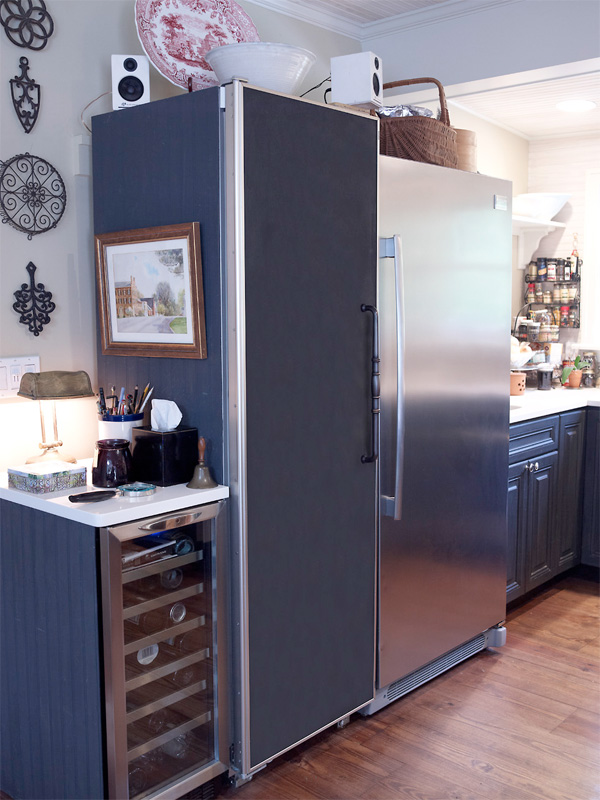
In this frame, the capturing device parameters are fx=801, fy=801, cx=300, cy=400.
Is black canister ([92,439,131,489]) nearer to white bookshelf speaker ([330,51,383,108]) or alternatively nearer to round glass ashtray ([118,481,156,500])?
round glass ashtray ([118,481,156,500])

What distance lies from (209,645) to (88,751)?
15.6 inches

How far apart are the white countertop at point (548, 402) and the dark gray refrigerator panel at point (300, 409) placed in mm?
1173

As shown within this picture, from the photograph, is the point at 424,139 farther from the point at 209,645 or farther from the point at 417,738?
the point at 417,738

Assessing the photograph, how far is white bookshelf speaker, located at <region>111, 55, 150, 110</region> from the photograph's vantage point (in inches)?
94.6

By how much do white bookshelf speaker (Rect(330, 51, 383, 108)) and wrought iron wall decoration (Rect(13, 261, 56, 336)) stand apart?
43.5 inches

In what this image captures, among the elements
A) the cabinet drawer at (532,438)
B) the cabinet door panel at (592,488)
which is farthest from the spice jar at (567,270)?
the cabinet drawer at (532,438)

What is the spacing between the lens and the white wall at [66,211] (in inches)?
92.4

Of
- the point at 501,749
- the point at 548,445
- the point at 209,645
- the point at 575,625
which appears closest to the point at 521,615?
the point at 575,625

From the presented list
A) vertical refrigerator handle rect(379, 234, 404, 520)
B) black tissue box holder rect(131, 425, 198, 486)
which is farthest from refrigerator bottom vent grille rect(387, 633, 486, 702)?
black tissue box holder rect(131, 425, 198, 486)

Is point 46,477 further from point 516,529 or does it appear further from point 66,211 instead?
point 516,529

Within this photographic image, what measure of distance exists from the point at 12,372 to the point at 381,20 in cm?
220

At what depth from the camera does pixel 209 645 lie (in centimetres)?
218

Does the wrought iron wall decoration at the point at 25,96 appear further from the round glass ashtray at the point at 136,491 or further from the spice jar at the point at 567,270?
the spice jar at the point at 567,270

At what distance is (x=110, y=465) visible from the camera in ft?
6.99
